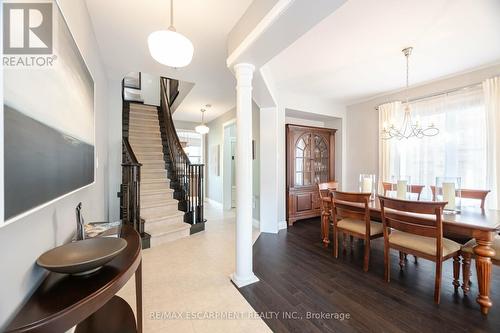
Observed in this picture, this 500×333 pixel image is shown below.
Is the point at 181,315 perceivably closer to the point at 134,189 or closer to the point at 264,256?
the point at 264,256

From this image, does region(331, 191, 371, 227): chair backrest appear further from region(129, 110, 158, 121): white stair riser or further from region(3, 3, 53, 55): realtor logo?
region(129, 110, 158, 121): white stair riser

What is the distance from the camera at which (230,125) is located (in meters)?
5.59

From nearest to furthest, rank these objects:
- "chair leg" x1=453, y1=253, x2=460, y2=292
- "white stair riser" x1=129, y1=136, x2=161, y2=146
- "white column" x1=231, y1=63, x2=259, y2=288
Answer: "chair leg" x1=453, y1=253, x2=460, y2=292
"white column" x1=231, y1=63, x2=259, y2=288
"white stair riser" x1=129, y1=136, x2=161, y2=146

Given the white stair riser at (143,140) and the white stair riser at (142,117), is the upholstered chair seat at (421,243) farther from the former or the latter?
the white stair riser at (142,117)

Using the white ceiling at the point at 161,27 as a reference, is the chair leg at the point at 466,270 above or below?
below

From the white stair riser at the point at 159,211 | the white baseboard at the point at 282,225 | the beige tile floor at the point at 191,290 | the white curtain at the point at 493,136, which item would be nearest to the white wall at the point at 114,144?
the white stair riser at the point at 159,211

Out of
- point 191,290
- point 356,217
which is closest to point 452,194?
point 356,217

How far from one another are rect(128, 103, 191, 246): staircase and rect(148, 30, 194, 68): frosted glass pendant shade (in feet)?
8.53

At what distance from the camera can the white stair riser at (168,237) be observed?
318 centimetres

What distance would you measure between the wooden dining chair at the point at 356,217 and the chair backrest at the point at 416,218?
8.9 inches

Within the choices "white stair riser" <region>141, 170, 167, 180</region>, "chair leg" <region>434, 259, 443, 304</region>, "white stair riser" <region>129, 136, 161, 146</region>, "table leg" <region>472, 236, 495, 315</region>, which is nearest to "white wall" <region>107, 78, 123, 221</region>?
"white stair riser" <region>141, 170, 167, 180</region>

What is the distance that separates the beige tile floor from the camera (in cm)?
162

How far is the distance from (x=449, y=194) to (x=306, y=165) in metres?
2.44

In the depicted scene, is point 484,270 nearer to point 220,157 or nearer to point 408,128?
point 408,128
